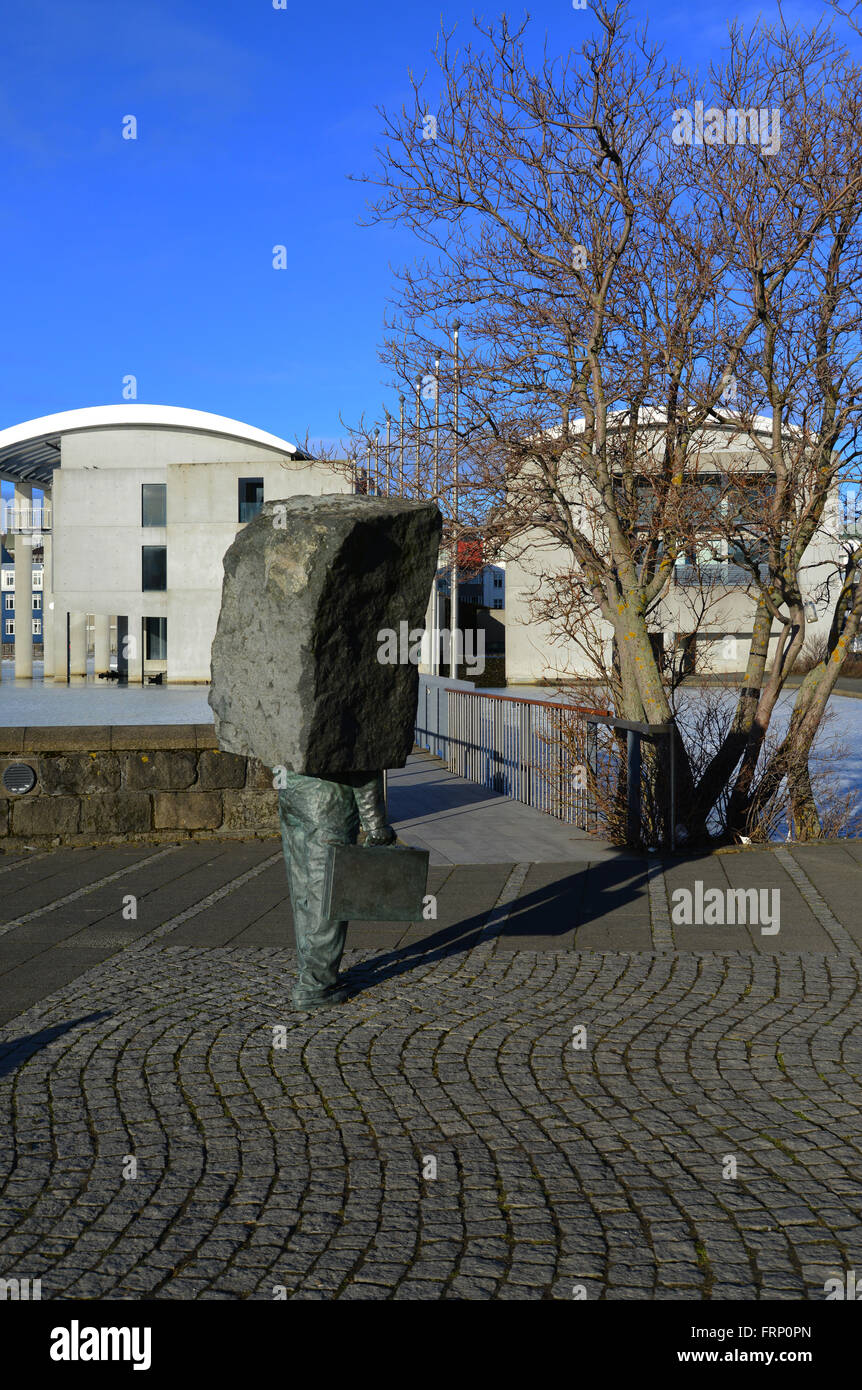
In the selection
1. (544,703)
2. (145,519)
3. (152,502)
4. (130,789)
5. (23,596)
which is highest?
(152,502)

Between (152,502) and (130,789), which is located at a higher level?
(152,502)

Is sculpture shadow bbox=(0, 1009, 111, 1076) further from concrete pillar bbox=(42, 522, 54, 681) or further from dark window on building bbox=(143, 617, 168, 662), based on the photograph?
concrete pillar bbox=(42, 522, 54, 681)

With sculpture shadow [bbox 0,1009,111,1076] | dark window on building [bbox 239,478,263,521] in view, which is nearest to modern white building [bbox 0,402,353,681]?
dark window on building [bbox 239,478,263,521]

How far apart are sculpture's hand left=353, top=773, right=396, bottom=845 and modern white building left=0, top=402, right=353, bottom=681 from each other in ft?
110

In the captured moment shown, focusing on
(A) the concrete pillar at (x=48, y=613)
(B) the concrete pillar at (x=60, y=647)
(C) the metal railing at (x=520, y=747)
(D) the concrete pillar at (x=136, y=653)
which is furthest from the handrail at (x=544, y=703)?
(B) the concrete pillar at (x=60, y=647)

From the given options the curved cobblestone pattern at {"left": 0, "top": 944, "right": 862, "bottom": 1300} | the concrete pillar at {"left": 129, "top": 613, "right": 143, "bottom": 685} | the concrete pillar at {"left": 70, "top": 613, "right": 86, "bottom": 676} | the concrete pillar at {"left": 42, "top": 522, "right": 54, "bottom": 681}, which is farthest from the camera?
the concrete pillar at {"left": 70, "top": 613, "right": 86, "bottom": 676}

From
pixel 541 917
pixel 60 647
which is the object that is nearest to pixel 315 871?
pixel 541 917

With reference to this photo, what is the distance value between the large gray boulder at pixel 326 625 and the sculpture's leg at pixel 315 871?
0.18m

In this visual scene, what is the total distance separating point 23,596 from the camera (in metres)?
51.2

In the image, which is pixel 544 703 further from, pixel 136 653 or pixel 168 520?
pixel 136 653

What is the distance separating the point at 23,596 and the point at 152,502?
30.8ft

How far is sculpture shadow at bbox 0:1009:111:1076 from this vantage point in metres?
4.58
